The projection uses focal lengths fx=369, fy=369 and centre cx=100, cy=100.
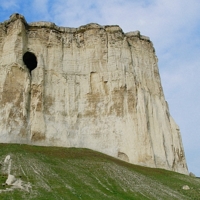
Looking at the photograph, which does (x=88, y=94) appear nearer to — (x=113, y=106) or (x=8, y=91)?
(x=113, y=106)

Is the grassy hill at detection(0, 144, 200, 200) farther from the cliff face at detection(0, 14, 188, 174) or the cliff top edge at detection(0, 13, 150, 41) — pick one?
the cliff top edge at detection(0, 13, 150, 41)

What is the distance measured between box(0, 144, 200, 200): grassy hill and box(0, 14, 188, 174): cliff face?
617 centimetres

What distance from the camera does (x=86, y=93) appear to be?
165 feet

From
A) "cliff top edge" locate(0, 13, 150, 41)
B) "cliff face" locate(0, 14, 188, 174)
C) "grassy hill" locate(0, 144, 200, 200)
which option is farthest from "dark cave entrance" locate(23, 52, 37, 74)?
"grassy hill" locate(0, 144, 200, 200)

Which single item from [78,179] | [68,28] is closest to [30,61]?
[68,28]

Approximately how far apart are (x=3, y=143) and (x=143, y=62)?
23.2 m

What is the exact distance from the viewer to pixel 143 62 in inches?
2099

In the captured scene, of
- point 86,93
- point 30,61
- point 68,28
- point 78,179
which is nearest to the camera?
point 78,179

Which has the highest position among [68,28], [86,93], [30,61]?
[68,28]

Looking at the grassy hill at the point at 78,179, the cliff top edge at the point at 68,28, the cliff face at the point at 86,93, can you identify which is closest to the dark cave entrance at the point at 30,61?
the cliff face at the point at 86,93

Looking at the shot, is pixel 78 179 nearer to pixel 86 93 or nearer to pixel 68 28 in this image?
pixel 86 93

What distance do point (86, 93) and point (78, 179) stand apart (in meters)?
22.0

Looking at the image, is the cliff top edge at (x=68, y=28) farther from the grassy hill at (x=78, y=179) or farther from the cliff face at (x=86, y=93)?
the grassy hill at (x=78, y=179)

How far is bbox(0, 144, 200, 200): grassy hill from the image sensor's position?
25.0 m
